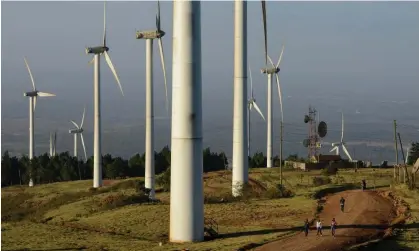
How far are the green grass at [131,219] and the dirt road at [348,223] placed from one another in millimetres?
1985

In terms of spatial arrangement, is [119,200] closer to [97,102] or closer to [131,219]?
[131,219]

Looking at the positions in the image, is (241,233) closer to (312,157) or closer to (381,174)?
(381,174)

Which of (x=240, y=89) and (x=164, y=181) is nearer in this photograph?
(x=240, y=89)

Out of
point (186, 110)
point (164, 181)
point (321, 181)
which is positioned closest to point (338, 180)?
point (321, 181)

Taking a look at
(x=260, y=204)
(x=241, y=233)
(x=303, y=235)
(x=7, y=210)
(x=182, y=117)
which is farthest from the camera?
(x=7, y=210)

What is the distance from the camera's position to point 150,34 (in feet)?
306

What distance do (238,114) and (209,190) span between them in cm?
2148

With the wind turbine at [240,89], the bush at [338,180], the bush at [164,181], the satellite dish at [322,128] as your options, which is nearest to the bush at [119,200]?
the wind turbine at [240,89]

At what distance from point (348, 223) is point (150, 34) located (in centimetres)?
4723

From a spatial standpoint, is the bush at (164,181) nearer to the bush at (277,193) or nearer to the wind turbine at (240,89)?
the bush at (277,193)

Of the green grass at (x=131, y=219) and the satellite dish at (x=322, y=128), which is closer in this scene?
the green grass at (x=131, y=219)

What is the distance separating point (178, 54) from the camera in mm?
46031

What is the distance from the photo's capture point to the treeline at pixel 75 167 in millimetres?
157750

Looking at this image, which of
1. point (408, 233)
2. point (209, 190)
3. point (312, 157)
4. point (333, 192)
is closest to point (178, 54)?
point (408, 233)
